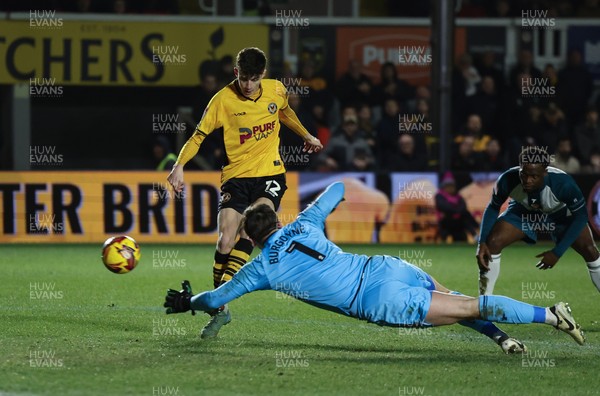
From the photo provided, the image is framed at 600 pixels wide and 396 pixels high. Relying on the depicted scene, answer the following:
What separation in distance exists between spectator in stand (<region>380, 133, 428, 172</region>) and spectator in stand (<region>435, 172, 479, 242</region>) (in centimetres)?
69

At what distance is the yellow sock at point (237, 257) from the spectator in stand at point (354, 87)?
997 cm

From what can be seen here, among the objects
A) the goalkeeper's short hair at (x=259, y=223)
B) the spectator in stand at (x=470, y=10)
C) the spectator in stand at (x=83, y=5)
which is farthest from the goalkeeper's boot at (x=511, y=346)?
the spectator in stand at (x=470, y=10)

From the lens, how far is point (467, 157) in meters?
18.1

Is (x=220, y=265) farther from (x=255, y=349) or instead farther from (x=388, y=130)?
(x=388, y=130)

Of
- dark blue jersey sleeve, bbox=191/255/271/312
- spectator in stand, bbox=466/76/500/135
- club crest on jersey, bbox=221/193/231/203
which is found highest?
spectator in stand, bbox=466/76/500/135

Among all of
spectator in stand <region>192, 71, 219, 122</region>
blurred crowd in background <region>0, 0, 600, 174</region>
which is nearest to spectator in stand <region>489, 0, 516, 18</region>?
blurred crowd in background <region>0, 0, 600, 174</region>

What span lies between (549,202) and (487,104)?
9.62 meters

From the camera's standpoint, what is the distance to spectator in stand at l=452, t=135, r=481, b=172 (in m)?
18.1

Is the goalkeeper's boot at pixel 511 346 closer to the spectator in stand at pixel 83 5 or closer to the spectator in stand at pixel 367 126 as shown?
the spectator in stand at pixel 367 126

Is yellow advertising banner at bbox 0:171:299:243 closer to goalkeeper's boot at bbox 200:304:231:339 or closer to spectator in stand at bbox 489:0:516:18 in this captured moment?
spectator in stand at bbox 489:0:516:18

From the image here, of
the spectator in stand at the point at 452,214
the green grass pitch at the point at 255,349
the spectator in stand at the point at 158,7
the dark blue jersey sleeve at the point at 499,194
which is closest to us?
the green grass pitch at the point at 255,349

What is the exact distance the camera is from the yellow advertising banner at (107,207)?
16.8 meters

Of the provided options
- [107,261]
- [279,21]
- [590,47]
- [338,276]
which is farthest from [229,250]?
[590,47]

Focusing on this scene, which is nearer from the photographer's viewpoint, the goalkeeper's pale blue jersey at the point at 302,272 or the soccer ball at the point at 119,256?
the goalkeeper's pale blue jersey at the point at 302,272
